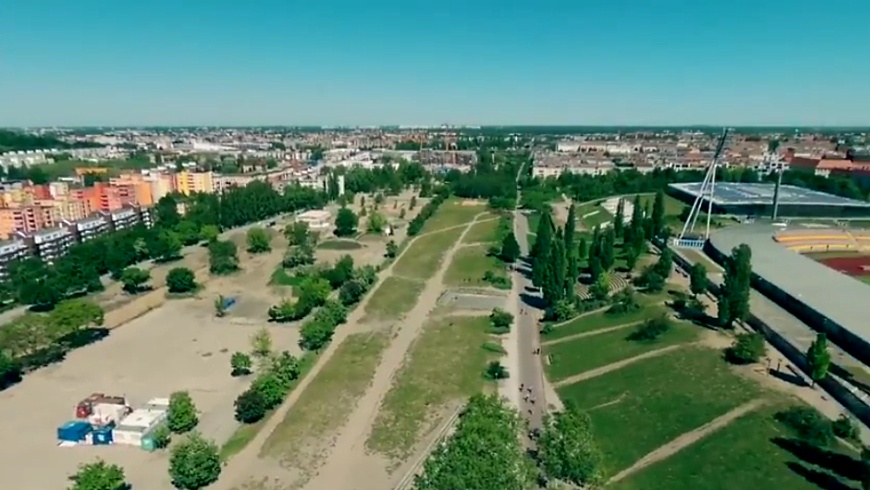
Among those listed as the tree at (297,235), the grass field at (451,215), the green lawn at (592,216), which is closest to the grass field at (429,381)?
the tree at (297,235)

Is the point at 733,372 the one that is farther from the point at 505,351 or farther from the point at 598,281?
the point at 598,281

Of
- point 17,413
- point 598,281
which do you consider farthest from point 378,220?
point 17,413

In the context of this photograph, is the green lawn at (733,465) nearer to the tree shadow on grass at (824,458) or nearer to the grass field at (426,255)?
the tree shadow on grass at (824,458)

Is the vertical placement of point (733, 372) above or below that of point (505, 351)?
above

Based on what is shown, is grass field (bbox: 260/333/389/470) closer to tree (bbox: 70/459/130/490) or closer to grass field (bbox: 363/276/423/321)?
grass field (bbox: 363/276/423/321)

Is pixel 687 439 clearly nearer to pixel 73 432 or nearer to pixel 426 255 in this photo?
pixel 73 432

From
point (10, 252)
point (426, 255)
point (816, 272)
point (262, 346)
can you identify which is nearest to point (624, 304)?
point (816, 272)

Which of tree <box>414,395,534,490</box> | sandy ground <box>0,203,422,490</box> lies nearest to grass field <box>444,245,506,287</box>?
sandy ground <box>0,203,422,490</box>
